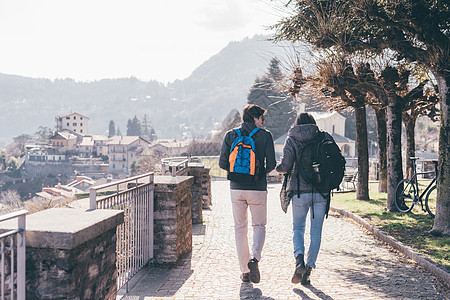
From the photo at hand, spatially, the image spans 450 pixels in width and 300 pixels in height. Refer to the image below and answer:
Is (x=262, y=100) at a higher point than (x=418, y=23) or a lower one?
higher

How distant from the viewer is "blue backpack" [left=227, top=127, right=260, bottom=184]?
4816 millimetres

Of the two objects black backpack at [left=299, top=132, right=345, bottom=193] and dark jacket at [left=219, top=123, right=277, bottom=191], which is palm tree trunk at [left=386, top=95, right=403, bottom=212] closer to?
black backpack at [left=299, top=132, right=345, bottom=193]

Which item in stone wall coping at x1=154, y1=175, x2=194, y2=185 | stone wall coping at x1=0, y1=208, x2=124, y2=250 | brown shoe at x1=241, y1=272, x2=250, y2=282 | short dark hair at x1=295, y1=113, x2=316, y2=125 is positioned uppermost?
short dark hair at x1=295, y1=113, x2=316, y2=125

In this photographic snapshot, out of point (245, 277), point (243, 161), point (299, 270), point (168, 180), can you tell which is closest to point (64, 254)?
point (243, 161)

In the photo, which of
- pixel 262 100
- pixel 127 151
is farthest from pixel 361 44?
pixel 127 151

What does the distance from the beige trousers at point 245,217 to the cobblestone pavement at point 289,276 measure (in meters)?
0.39

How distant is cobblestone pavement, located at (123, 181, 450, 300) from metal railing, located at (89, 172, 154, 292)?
23 cm

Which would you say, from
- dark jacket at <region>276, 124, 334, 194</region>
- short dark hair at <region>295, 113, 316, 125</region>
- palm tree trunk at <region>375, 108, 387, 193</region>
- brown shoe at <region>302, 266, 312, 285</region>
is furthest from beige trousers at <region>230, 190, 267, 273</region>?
palm tree trunk at <region>375, 108, 387, 193</region>

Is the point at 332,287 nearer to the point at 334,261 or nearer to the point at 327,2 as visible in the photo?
the point at 334,261

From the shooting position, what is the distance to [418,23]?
788 centimetres

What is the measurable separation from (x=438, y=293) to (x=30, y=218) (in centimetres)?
430

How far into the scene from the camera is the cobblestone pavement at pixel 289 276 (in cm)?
477

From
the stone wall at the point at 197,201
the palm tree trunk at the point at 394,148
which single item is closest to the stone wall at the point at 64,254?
the stone wall at the point at 197,201

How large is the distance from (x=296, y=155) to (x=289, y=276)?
1.59 m
